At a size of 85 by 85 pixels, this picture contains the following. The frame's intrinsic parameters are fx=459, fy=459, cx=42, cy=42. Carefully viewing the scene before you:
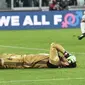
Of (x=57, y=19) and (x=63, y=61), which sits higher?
(x=63, y=61)

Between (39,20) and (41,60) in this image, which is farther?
(39,20)

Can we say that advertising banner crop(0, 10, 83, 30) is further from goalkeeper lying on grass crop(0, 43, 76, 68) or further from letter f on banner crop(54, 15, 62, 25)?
goalkeeper lying on grass crop(0, 43, 76, 68)

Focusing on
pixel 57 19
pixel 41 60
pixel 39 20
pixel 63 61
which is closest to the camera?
pixel 41 60

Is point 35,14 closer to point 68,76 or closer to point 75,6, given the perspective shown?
point 75,6

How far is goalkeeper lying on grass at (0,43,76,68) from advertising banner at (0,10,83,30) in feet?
61.5

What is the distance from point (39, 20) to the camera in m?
31.4

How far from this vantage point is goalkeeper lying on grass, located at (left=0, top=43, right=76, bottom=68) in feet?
39.7

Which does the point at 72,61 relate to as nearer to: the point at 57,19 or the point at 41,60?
the point at 41,60

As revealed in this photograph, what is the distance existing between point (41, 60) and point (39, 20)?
19.4 meters

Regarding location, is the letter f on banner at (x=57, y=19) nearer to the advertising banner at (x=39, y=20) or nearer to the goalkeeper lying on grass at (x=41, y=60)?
the advertising banner at (x=39, y=20)

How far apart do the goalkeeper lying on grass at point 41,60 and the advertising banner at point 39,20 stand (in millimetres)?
18731

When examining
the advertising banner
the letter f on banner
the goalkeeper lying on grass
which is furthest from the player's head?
the letter f on banner

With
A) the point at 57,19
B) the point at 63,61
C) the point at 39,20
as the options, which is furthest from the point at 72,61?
the point at 57,19

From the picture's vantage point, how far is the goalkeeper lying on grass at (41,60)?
12.1 meters
